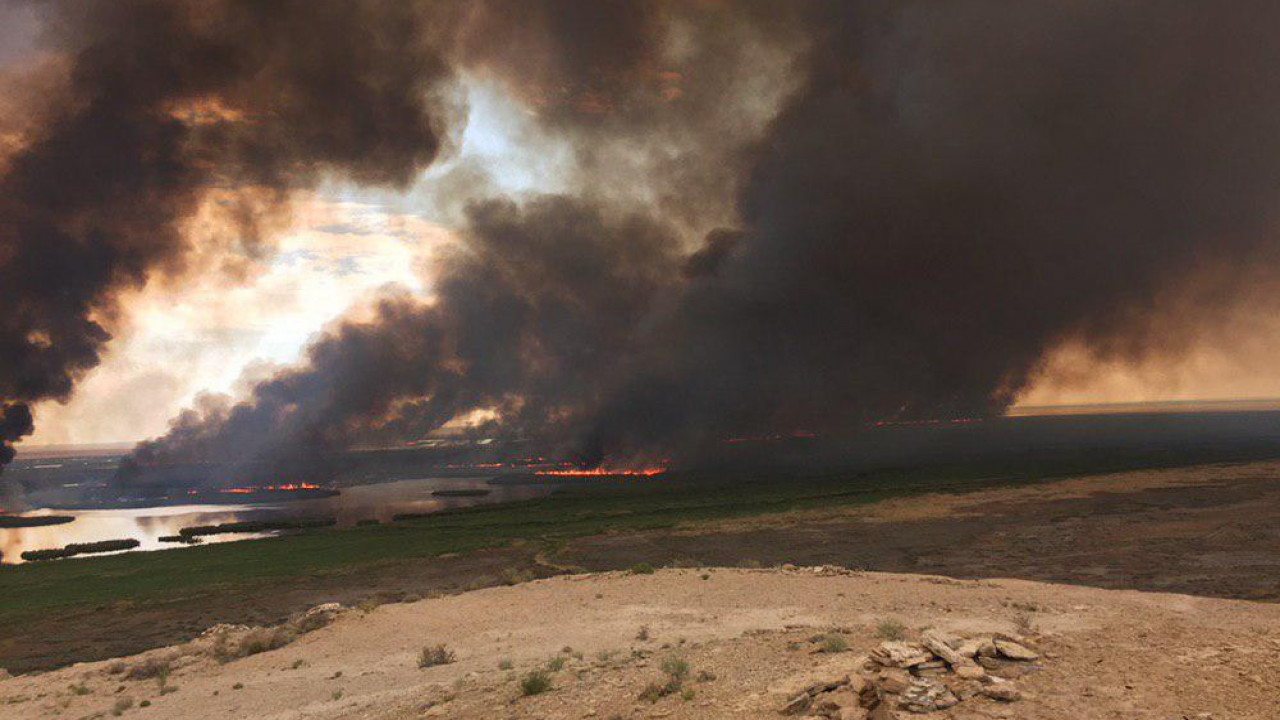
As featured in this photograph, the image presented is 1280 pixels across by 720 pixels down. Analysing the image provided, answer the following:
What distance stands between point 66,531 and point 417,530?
64.7 metres

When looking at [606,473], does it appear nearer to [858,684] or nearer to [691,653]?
[691,653]

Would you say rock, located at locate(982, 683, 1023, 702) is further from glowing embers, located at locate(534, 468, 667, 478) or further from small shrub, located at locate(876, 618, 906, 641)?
glowing embers, located at locate(534, 468, 667, 478)

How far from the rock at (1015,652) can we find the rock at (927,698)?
2535 millimetres

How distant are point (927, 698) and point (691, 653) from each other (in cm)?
790

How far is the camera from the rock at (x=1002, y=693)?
12422mm

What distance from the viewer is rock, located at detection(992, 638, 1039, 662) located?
559 inches

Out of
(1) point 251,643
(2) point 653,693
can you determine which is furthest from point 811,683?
(1) point 251,643

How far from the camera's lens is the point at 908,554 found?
50.6 meters

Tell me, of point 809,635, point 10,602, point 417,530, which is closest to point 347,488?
point 417,530

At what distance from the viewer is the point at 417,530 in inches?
3253

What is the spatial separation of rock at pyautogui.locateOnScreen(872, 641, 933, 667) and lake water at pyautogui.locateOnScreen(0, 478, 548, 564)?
91934mm

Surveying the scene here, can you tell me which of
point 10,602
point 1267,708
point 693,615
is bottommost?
point 10,602

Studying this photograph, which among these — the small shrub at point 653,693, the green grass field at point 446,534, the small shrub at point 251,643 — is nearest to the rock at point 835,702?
the small shrub at point 653,693

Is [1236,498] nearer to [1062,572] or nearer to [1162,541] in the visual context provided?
[1162,541]
